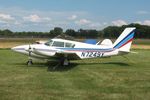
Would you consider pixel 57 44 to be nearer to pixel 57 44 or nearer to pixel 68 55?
pixel 57 44

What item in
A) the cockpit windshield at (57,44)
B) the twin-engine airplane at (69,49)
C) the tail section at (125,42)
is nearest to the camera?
the twin-engine airplane at (69,49)

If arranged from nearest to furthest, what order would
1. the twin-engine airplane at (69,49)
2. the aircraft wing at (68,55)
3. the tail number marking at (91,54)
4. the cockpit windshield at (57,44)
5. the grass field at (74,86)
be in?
the grass field at (74,86)
the aircraft wing at (68,55)
the twin-engine airplane at (69,49)
the cockpit windshield at (57,44)
the tail number marking at (91,54)

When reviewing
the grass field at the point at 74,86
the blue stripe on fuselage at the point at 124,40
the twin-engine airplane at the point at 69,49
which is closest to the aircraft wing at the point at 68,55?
the twin-engine airplane at the point at 69,49

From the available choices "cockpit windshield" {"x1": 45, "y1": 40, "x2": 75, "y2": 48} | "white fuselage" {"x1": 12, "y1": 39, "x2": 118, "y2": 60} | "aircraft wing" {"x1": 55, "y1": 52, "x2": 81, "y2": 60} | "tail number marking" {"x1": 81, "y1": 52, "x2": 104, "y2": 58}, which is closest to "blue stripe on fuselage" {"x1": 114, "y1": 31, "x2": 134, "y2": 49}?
"white fuselage" {"x1": 12, "y1": 39, "x2": 118, "y2": 60}

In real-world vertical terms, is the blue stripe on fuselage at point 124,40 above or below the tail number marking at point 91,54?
above

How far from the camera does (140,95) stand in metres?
8.95

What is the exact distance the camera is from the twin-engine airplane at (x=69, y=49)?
16.2 m

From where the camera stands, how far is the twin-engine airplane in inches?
639

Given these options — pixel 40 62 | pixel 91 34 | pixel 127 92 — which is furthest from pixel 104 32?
pixel 127 92

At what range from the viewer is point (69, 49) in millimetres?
16953

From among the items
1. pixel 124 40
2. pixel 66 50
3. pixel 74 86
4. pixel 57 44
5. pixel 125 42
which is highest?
pixel 124 40

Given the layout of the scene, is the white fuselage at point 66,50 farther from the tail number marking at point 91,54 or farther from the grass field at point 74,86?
the grass field at point 74,86

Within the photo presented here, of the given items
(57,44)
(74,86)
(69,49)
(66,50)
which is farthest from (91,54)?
(74,86)

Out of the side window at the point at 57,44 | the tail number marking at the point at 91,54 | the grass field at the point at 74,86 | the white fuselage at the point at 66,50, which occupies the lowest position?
the grass field at the point at 74,86
